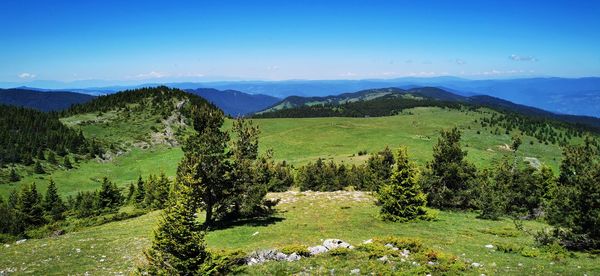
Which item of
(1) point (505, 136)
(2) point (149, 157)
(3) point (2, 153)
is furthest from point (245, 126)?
(1) point (505, 136)

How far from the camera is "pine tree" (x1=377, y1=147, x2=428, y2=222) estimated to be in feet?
124

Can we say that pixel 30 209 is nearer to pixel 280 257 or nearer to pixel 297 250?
pixel 280 257

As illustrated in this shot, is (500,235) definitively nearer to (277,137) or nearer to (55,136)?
(55,136)

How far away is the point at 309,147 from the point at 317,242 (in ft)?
363

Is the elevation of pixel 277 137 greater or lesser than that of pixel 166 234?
lesser

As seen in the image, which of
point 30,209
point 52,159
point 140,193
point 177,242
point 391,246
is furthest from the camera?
point 52,159

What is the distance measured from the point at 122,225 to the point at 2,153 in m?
66.7

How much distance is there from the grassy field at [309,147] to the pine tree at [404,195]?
65.8m

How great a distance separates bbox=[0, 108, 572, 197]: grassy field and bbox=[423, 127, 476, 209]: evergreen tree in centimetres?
5776

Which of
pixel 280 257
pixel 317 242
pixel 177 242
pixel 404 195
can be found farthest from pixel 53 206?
pixel 404 195

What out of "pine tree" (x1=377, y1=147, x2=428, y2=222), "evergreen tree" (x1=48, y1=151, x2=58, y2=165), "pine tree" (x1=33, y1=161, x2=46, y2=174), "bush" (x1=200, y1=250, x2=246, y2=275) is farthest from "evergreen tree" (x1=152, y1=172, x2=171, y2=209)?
"evergreen tree" (x1=48, y1=151, x2=58, y2=165)

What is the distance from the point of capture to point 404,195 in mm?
38000

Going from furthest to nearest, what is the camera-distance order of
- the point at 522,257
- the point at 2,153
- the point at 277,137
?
the point at 277,137 → the point at 2,153 → the point at 522,257

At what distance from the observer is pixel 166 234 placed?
762 inches
